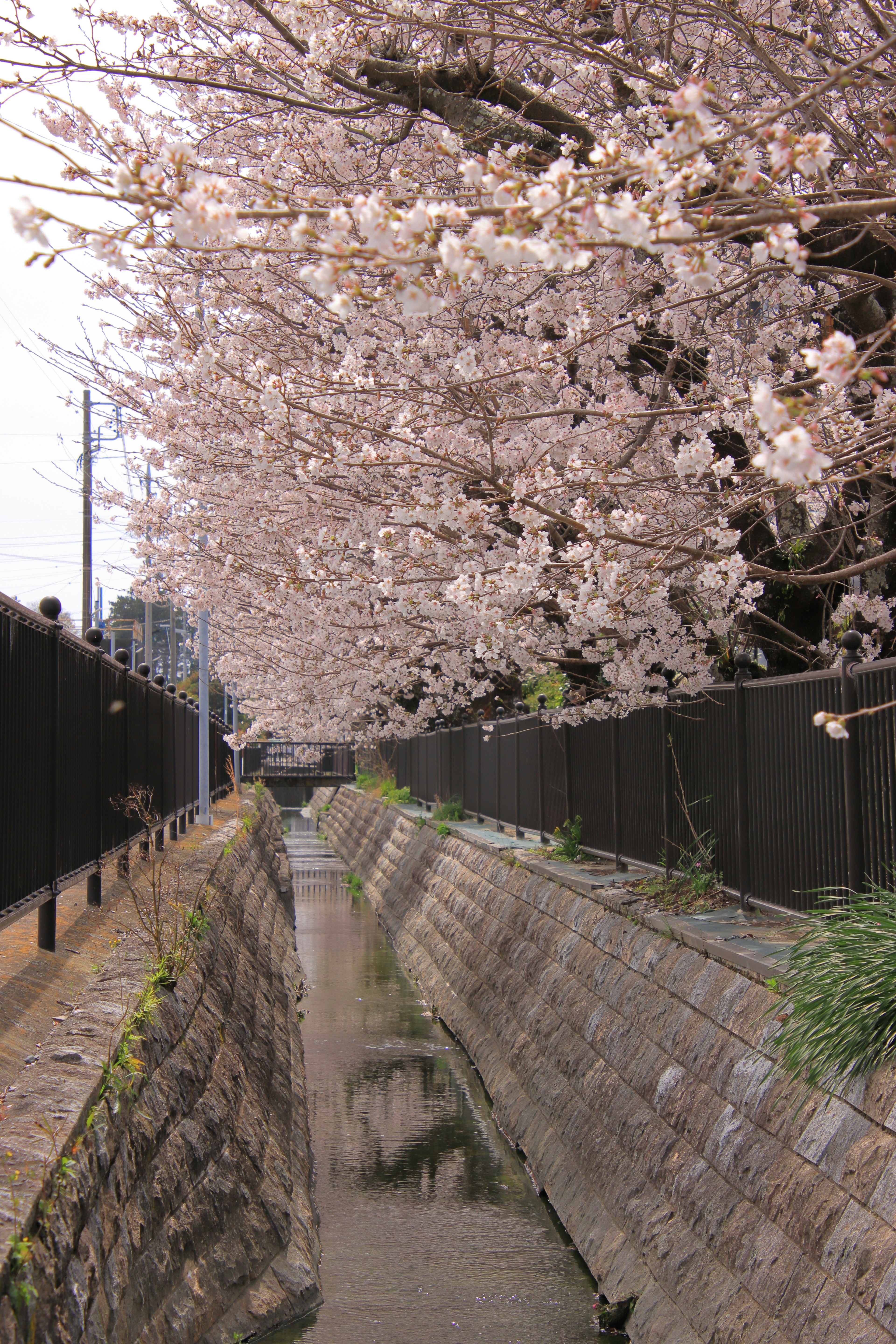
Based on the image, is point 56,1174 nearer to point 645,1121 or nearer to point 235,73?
point 645,1121

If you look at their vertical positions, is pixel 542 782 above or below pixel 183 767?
below

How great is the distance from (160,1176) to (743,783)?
4802 mm

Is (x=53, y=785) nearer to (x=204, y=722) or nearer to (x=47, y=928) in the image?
(x=47, y=928)

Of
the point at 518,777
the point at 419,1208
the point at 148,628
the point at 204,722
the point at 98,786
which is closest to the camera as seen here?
the point at 98,786

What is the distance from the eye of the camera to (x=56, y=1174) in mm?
3787

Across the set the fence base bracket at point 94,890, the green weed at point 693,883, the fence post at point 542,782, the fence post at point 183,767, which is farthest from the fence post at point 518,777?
the fence base bracket at point 94,890

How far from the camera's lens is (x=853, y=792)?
258 inches

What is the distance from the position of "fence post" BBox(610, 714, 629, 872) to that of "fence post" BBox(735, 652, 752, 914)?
316cm

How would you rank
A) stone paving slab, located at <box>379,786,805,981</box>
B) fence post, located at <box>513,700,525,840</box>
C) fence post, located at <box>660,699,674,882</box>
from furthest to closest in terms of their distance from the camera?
fence post, located at <box>513,700,525,840</box>, fence post, located at <box>660,699,674,882</box>, stone paving slab, located at <box>379,786,805,981</box>

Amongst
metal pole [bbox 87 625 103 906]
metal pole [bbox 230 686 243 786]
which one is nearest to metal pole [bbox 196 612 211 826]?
metal pole [bbox 87 625 103 906]

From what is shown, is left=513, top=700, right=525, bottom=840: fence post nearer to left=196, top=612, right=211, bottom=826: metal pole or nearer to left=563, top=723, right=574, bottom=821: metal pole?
left=563, top=723, right=574, bottom=821: metal pole

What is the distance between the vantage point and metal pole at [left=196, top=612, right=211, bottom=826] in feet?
64.7

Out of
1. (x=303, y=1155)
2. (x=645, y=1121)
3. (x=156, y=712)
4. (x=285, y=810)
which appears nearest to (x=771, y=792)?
(x=645, y=1121)

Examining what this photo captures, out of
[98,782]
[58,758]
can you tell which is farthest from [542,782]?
[58,758]
